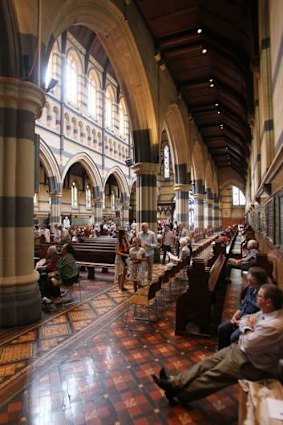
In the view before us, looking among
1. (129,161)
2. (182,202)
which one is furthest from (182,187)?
(129,161)

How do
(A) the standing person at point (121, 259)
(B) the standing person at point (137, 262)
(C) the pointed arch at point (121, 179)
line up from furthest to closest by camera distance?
(C) the pointed arch at point (121, 179) < (A) the standing person at point (121, 259) < (B) the standing person at point (137, 262)

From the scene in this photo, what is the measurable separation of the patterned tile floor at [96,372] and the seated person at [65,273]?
0.61m

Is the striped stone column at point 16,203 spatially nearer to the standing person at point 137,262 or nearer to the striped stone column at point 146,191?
the standing person at point 137,262

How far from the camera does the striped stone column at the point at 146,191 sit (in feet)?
30.2

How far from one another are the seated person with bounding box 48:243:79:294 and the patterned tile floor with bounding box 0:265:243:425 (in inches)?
24.1

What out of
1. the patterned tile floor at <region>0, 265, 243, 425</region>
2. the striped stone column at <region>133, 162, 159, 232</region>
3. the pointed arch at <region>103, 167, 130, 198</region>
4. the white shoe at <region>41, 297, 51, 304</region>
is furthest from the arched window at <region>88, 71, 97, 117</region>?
the patterned tile floor at <region>0, 265, 243, 425</region>

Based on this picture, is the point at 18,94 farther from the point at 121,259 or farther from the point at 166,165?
the point at 166,165

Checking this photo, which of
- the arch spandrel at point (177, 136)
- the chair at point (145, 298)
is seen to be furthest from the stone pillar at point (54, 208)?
the chair at point (145, 298)

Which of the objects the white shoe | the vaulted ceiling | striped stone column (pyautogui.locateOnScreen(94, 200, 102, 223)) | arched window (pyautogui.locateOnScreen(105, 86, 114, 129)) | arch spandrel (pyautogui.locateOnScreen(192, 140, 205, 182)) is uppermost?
arched window (pyautogui.locateOnScreen(105, 86, 114, 129))

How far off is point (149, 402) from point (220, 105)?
13.7 metres

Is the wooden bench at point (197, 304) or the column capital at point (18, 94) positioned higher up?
the column capital at point (18, 94)

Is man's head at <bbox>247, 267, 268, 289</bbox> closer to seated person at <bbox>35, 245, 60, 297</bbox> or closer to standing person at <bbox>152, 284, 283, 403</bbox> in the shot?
standing person at <bbox>152, 284, 283, 403</bbox>

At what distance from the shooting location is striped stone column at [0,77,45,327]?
3928mm

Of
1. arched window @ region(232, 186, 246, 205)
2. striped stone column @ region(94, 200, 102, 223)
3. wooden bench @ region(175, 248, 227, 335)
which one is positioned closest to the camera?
wooden bench @ region(175, 248, 227, 335)
